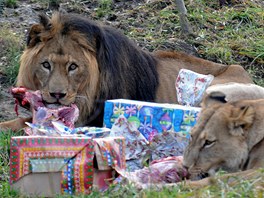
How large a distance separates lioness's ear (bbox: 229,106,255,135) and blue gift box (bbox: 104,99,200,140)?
970 millimetres

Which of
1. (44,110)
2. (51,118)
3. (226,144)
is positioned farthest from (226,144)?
(44,110)

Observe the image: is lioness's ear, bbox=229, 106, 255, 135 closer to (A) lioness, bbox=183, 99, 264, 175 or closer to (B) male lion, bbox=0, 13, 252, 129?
(A) lioness, bbox=183, 99, 264, 175

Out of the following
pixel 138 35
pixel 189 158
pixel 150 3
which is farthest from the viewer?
pixel 150 3

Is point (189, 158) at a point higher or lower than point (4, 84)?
higher

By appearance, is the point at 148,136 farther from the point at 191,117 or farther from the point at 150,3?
the point at 150,3

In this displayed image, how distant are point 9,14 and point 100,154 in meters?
4.97

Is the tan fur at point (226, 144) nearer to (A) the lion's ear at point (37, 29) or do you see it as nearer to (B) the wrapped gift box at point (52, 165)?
(B) the wrapped gift box at point (52, 165)

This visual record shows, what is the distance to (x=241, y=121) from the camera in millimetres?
5160

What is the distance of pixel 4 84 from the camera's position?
27.7 feet

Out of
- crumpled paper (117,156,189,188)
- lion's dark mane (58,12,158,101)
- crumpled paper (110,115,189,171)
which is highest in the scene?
lion's dark mane (58,12,158,101)

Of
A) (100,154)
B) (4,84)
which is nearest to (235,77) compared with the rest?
(4,84)

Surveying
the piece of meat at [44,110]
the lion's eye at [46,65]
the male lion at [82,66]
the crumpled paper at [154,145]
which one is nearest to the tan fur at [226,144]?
the crumpled paper at [154,145]

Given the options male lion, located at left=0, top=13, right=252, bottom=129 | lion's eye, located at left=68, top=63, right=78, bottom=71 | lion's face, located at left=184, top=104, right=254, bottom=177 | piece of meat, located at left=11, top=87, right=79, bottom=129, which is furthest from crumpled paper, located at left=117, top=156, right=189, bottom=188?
lion's eye, located at left=68, top=63, right=78, bottom=71

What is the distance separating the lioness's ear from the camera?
5152mm
